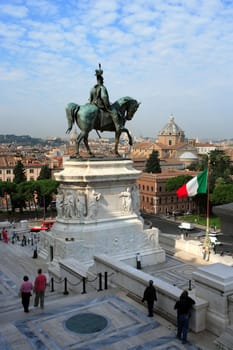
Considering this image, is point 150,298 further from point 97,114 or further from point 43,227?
point 43,227

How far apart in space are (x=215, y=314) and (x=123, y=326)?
215 centimetres

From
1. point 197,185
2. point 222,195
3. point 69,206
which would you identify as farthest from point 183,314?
point 222,195

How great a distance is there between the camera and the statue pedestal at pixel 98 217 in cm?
1839

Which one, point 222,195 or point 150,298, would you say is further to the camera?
point 222,195

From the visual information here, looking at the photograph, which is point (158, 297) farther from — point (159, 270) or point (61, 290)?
point (159, 270)

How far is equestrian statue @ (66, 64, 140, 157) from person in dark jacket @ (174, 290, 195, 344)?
42.1ft

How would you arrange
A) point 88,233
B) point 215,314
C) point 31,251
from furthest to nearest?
1. point 31,251
2. point 88,233
3. point 215,314

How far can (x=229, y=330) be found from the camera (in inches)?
308

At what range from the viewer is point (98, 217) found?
19.1 m

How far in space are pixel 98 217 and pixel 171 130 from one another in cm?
14770

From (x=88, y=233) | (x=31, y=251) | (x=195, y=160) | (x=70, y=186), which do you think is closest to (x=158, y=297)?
(x=88, y=233)

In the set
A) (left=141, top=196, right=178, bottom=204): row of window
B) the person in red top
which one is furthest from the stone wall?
(left=141, top=196, right=178, bottom=204): row of window

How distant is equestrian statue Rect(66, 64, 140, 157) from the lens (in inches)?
779

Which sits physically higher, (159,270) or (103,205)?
(103,205)
